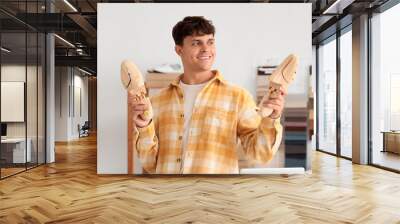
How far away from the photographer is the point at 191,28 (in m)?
6.45

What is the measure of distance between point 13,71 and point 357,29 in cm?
658

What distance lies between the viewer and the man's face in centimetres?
627

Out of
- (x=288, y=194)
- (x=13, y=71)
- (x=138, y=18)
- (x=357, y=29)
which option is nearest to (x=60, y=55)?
(x=13, y=71)

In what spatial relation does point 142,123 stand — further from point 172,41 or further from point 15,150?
point 15,150

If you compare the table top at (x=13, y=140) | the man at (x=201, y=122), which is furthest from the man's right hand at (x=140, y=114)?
the table top at (x=13, y=140)

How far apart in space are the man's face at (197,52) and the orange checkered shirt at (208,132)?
0.83 feet

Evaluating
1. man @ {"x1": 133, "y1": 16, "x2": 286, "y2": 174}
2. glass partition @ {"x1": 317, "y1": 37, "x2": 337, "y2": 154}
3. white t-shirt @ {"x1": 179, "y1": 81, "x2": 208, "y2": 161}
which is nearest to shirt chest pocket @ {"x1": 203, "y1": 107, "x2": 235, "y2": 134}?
man @ {"x1": 133, "y1": 16, "x2": 286, "y2": 174}

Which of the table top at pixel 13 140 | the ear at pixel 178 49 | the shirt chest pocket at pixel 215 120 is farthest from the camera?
the table top at pixel 13 140

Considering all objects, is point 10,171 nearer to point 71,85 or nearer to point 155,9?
point 155,9

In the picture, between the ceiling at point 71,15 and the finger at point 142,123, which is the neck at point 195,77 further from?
the ceiling at point 71,15

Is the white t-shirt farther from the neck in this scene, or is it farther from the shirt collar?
the shirt collar

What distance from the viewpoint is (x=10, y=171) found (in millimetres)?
6973

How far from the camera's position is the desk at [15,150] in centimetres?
673

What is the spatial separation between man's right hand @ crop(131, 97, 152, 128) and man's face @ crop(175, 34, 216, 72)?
0.88m
